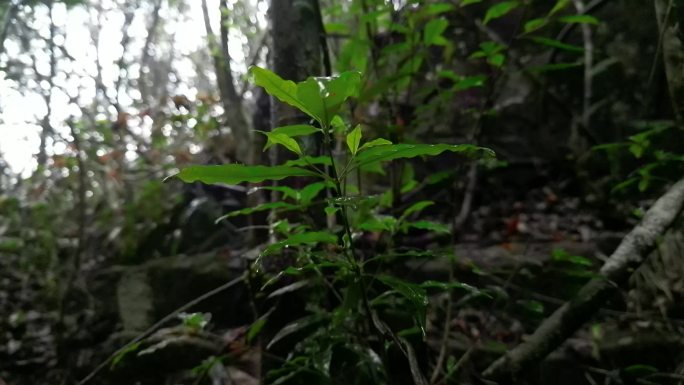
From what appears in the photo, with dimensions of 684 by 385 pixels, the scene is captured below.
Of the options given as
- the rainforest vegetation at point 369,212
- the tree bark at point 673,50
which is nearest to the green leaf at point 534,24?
the rainforest vegetation at point 369,212

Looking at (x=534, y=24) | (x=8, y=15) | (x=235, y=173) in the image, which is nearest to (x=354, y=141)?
(x=235, y=173)

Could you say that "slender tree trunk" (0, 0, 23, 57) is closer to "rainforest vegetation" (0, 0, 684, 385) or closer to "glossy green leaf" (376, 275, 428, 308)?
"rainforest vegetation" (0, 0, 684, 385)

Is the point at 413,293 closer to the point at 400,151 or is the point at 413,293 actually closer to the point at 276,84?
the point at 400,151

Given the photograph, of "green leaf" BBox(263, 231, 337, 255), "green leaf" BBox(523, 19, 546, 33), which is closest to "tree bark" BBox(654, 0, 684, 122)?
"green leaf" BBox(523, 19, 546, 33)

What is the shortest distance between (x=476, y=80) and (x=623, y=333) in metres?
1.75

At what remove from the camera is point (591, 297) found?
69.2 inches

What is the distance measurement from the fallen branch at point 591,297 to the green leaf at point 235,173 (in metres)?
1.28

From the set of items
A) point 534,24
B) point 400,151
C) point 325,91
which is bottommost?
point 400,151

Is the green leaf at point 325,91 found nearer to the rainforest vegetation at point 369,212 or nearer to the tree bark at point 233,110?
the rainforest vegetation at point 369,212

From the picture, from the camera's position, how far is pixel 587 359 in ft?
8.31

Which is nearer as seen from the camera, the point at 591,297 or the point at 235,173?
the point at 235,173

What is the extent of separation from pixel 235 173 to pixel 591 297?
4.88ft

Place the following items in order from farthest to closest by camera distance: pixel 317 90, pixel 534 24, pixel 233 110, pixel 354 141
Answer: pixel 233 110 → pixel 534 24 → pixel 354 141 → pixel 317 90

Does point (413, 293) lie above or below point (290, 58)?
below
